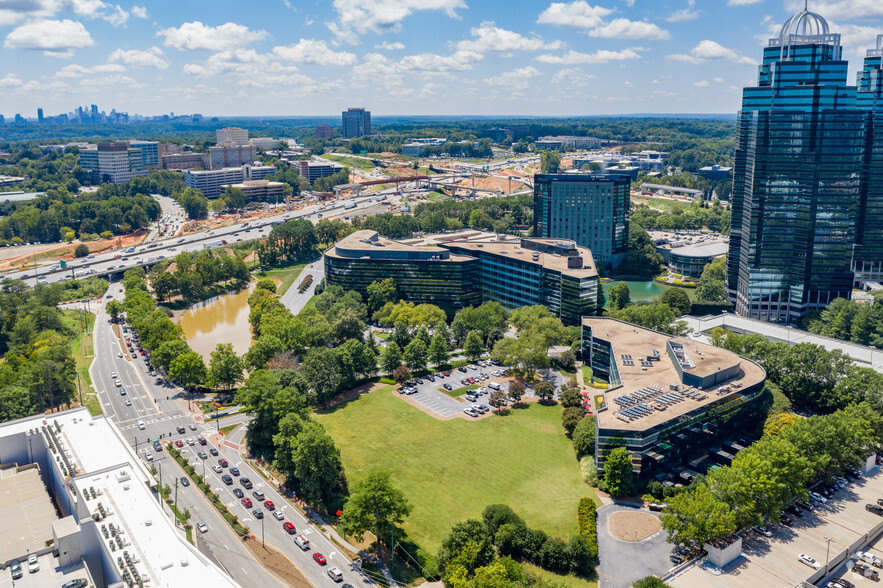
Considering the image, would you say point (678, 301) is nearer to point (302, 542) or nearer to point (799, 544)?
point (799, 544)

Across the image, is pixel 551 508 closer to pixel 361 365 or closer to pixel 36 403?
pixel 361 365

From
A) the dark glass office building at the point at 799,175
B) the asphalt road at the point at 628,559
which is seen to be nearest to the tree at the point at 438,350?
the asphalt road at the point at 628,559

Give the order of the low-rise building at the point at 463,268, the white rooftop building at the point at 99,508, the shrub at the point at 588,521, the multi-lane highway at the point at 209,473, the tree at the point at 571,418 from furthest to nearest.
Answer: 1. the low-rise building at the point at 463,268
2. the tree at the point at 571,418
3. the shrub at the point at 588,521
4. the multi-lane highway at the point at 209,473
5. the white rooftop building at the point at 99,508

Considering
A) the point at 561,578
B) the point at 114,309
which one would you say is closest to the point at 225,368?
the point at 114,309

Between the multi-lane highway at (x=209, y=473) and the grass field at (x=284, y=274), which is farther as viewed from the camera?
the grass field at (x=284, y=274)

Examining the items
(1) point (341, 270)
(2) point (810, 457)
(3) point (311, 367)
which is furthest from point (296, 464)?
(1) point (341, 270)

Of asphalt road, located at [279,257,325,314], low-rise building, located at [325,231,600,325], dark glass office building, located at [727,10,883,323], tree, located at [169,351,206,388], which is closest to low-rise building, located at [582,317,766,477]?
low-rise building, located at [325,231,600,325]

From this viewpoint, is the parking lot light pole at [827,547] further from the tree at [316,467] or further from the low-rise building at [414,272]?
the low-rise building at [414,272]

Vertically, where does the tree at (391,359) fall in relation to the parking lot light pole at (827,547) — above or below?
above
